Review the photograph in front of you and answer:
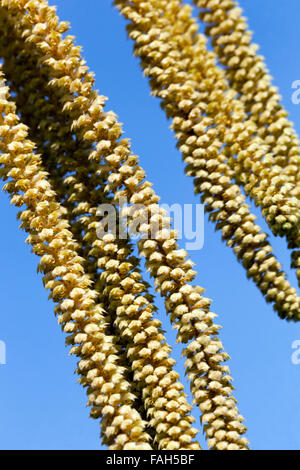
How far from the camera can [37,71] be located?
123 inches

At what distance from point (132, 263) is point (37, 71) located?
1111 millimetres

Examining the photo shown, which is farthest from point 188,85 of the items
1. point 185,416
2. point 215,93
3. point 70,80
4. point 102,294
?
point 185,416

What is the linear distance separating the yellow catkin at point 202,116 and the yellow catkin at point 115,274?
495 millimetres

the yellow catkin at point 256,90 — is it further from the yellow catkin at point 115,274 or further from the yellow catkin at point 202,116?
the yellow catkin at point 115,274

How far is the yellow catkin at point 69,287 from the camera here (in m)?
2.56

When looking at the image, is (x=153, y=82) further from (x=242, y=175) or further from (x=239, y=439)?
(x=239, y=439)

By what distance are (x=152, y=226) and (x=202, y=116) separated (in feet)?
2.12

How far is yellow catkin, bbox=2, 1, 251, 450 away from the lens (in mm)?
2676

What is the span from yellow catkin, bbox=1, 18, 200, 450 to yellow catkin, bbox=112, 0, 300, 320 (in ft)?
1.63

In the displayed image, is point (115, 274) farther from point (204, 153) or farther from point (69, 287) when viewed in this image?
point (204, 153)

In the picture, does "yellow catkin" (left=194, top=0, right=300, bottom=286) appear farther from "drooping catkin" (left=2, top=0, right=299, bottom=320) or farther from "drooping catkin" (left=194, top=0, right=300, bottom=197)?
"drooping catkin" (left=2, top=0, right=299, bottom=320)

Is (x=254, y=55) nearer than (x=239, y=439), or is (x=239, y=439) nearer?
(x=239, y=439)

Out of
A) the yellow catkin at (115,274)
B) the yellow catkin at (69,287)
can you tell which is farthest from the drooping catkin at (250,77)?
the yellow catkin at (69,287)

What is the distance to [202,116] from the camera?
10.0 ft
